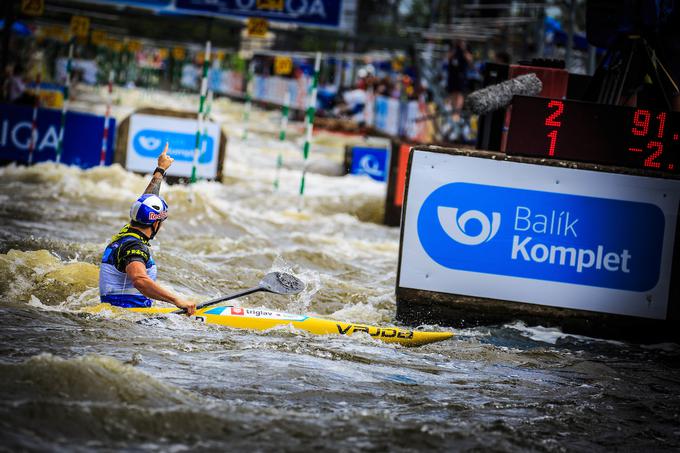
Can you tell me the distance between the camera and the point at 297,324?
8.02m

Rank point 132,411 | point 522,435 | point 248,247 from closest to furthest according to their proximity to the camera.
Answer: point 132,411
point 522,435
point 248,247

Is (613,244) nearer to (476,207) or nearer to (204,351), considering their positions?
(476,207)

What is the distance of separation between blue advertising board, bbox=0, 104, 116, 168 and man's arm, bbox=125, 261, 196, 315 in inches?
410

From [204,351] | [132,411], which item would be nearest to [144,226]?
[204,351]

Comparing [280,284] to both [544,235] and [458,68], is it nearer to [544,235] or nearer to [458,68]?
[544,235]

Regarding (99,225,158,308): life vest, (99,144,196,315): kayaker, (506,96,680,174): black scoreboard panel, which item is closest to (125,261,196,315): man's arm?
(99,144,196,315): kayaker

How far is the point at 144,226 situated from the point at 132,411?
2878 millimetres

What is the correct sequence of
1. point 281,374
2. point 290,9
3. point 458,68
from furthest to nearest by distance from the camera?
point 290,9 < point 458,68 < point 281,374

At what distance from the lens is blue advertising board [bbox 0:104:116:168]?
17.7 m

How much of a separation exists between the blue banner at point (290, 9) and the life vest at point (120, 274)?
14.5 metres

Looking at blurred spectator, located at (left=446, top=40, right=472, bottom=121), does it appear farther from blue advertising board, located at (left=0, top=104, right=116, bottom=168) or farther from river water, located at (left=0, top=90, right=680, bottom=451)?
river water, located at (left=0, top=90, right=680, bottom=451)

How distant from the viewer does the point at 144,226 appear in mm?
7941

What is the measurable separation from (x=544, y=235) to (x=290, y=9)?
47.2 ft

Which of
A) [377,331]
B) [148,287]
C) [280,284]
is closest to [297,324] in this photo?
[280,284]
